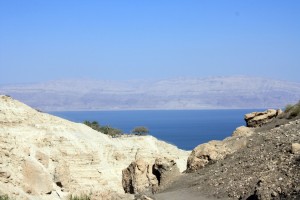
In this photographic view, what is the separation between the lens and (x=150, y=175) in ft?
79.7

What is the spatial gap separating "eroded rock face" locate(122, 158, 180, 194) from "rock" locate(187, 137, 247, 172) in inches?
30.0

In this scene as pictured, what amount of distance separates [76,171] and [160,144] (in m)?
12.1

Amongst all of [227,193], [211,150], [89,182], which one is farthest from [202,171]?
[89,182]

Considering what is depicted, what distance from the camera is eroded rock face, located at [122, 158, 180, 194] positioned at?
23.8 m

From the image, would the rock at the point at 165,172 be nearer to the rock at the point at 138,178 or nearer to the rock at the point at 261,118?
the rock at the point at 138,178

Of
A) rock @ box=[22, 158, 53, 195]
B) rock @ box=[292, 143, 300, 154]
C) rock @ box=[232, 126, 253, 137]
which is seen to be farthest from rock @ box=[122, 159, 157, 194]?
rock @ box=[292, 143, 300, 154]

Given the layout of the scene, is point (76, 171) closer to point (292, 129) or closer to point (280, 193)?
point (292, 129)

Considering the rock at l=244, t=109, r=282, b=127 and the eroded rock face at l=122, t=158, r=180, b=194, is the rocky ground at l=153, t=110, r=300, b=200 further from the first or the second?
the rock at l=244, t=109, r=282, b=127

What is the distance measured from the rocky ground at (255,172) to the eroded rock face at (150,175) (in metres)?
0.52

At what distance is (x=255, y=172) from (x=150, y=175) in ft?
17.5

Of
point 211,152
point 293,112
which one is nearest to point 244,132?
point 293,112

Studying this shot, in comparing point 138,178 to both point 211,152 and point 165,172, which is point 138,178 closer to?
point 165,172

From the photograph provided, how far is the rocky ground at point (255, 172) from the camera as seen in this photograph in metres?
17.8

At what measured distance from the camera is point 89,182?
3684cm
